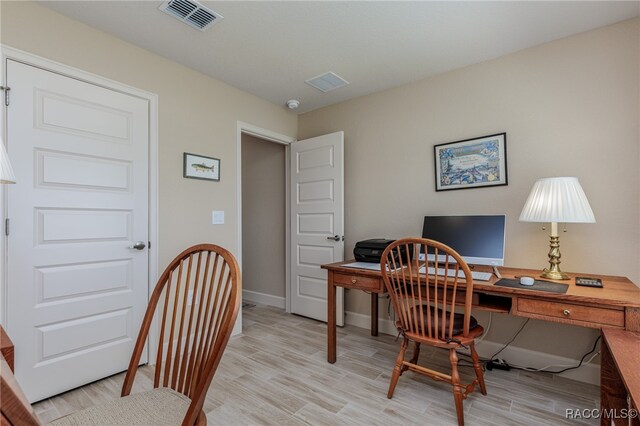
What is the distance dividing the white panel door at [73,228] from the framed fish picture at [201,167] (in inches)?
13.6

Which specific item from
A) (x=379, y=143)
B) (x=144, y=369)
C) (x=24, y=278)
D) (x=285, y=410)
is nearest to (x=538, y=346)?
(x=285, y=410)

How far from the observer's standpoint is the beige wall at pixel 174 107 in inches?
78.2

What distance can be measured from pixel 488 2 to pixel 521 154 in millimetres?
1090

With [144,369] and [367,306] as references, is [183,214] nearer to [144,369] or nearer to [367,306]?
[144,369]

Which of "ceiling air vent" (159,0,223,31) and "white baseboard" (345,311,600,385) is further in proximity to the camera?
"white baseboard" (345,311,600,385)

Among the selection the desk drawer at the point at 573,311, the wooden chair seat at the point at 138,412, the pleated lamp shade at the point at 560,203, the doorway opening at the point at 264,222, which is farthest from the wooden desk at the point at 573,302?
the doorway opening at the point at 264,222

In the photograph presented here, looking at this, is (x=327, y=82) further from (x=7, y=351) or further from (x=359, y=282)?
(x=7, y=351)

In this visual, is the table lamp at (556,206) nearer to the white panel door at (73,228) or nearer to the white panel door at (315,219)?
the white panel door at (315,219)

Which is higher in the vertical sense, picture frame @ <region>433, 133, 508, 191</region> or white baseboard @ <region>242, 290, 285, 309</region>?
picture frame @ <region>433, 133, 508, 191</region>

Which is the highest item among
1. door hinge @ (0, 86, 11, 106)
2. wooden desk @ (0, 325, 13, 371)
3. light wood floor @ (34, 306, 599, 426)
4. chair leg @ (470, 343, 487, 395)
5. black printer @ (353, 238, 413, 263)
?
door hinge @ (0, 86, 11, 106)

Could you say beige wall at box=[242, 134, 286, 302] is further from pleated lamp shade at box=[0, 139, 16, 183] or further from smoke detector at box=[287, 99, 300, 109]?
pleated lamp shade at box=[0, 139, 16, 183]

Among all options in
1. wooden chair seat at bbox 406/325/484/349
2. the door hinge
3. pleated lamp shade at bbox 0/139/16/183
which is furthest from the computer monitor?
the door hinge

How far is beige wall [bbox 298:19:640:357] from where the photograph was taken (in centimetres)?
210

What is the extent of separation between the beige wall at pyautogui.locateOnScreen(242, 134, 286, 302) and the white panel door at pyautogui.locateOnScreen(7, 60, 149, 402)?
5.82ft
